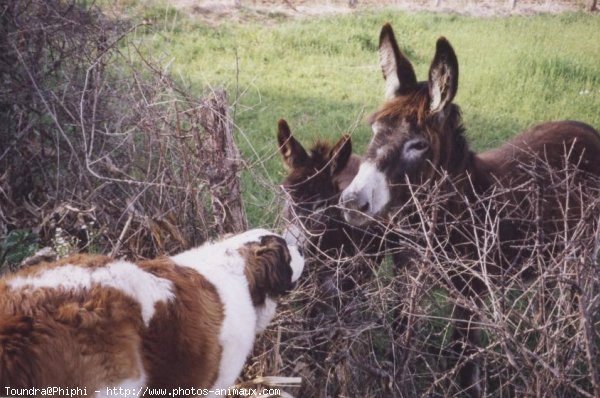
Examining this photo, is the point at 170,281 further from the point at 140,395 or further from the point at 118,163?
the point at 118,163

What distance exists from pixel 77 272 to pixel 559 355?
2400 mm

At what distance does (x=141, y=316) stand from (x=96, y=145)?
272cm

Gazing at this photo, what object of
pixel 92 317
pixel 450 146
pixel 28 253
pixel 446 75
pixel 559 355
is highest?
pixel 446 75

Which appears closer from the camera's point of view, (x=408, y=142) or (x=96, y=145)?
(x=408, y=142)

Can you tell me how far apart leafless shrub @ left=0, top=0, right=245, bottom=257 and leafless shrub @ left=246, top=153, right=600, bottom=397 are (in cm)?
99

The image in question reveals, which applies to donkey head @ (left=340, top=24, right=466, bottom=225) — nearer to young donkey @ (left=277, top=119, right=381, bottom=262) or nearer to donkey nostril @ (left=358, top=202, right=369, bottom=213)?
donkey nostril @ (left=358, top=202, right=369, bottom=213)

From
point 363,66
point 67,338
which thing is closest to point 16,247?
point 67,338

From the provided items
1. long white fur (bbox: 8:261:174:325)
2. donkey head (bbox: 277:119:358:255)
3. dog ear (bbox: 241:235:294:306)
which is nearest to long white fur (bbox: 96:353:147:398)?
long white fur (bbox: 8:261:174:325)

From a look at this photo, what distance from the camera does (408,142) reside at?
13.4 ft

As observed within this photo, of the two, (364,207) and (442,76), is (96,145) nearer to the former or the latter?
(364,207)

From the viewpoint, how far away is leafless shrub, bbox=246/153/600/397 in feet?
10.6

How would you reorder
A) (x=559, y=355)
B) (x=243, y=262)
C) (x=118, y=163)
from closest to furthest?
(x=559, y=355)
(x=243, y=262)
(x=118, y=163)

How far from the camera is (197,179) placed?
4598 millimetres

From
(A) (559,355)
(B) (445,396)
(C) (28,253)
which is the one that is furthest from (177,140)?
(A) (559,355)
